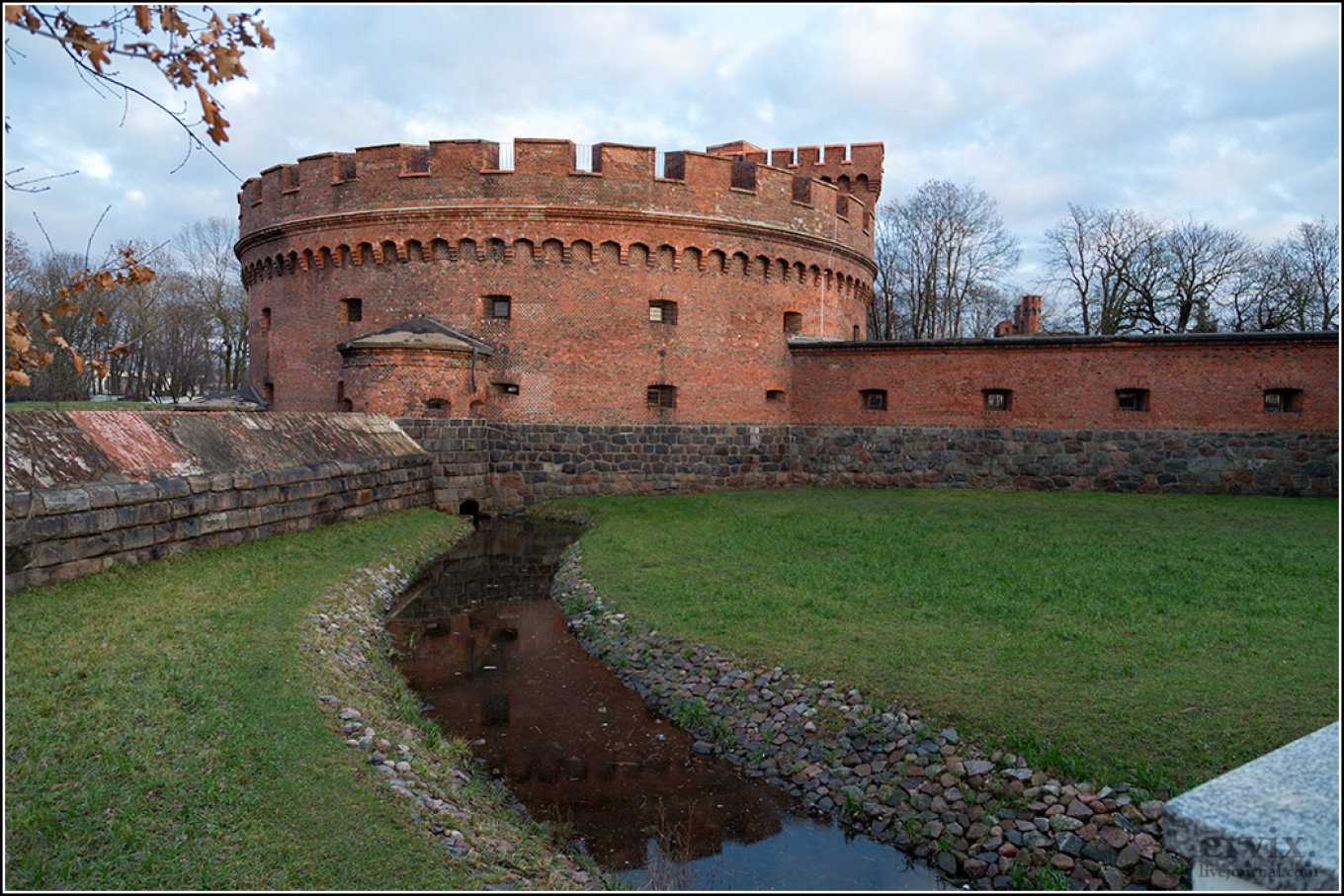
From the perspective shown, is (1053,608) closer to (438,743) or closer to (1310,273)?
(438,743)

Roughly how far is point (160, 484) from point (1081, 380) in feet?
51.5

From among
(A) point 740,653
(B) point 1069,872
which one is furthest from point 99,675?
(B) point 1069,872

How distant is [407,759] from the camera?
4820mm

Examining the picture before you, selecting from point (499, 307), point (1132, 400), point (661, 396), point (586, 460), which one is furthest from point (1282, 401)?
point (499, 307)

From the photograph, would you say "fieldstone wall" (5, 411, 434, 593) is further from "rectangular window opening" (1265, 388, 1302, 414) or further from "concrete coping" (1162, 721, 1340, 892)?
"rectangular window opening" (1265, 388, 1302, 414)

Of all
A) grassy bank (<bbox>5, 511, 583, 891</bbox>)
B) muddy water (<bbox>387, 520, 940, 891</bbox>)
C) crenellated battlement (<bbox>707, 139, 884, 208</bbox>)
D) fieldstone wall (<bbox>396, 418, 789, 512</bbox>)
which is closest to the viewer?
grassy bank (<bbox>5, 511, 583, 891</bbox>)

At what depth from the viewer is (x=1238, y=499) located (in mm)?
13531

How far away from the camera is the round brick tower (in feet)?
52.6

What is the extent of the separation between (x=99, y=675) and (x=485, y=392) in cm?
1168

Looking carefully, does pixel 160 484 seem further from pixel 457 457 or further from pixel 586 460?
pixel 586 460

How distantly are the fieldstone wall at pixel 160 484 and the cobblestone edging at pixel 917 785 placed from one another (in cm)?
541

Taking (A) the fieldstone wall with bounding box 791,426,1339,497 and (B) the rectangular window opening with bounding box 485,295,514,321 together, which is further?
(B) the rectangular window opening with bounding box 485,295,514,321

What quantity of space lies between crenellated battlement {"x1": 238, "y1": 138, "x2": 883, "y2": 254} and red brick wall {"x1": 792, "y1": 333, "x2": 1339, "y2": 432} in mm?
3758

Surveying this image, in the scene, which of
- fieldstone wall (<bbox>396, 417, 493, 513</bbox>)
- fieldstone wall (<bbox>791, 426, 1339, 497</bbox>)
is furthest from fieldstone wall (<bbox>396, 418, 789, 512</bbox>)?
fieldstone wall (<bbox>791, 426, 1339, 497</bbox>)
